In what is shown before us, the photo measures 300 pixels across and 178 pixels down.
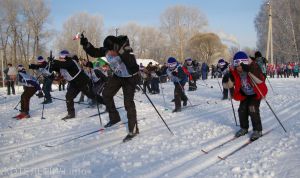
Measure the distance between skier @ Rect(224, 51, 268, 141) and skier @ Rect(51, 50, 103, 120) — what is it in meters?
4.22

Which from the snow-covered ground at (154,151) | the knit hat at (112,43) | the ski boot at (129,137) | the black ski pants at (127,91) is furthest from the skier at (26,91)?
the ski boot at (129,137)

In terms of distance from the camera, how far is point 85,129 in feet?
25.3

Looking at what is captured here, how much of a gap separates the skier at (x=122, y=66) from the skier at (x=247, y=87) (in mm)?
1862

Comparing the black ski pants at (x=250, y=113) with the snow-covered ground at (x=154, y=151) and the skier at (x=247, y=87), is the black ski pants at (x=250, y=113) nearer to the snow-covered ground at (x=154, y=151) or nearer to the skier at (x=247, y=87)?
the skier at (x=247, y=87)

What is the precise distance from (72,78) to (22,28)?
38675 millimetres

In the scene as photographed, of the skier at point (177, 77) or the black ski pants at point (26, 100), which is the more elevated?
the skier at point (177, 77)

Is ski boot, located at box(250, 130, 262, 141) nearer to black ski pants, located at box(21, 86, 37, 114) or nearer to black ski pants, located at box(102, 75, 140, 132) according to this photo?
black ski pants, located at box(102, 75, 140, 132)

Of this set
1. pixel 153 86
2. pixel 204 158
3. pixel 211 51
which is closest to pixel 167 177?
pixel 204 158

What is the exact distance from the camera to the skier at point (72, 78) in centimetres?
932

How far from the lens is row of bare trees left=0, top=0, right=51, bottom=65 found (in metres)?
42.5

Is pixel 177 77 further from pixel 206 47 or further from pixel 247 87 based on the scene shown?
pixel 206 47

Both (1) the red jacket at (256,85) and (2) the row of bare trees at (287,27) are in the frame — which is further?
(2) the row of bare trees at (287,27)

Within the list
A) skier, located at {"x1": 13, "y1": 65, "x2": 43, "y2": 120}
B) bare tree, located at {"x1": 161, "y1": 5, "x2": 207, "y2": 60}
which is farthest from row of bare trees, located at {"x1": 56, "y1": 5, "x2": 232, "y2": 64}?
skier, located at {"x1": 13, "y1": 65, "x2": 43, "y2": 120}

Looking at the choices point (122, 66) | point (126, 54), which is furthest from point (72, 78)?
point (126, 54)
